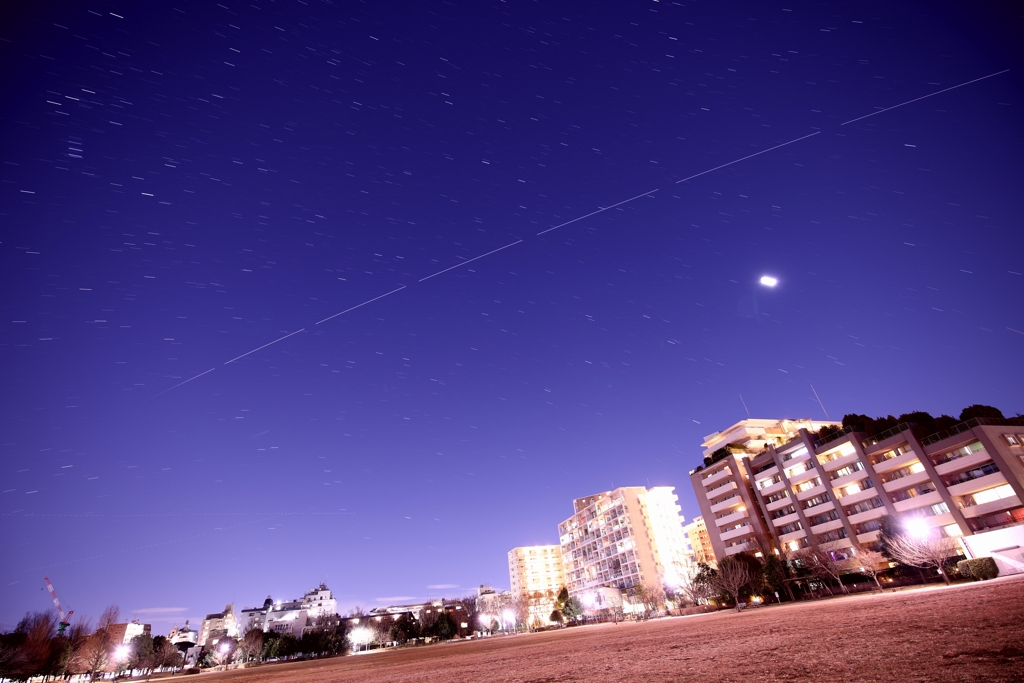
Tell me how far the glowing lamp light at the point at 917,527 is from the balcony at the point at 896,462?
7141mm

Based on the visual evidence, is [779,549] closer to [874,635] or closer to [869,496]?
[869,496]

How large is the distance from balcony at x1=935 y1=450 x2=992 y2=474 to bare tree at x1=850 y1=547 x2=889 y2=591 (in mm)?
12145

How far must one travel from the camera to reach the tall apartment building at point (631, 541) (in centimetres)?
10500

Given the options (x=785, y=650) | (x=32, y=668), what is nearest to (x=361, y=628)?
(x=32, y=668)

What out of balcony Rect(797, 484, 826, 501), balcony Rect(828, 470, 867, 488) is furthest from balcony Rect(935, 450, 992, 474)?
balcony Rect(797, 484, 826, 501)

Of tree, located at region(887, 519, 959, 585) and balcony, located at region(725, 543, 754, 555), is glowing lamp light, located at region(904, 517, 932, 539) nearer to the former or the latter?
tree, located at region(887, 519, 959, 585)

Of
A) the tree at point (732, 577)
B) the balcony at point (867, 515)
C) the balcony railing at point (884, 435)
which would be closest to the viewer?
the balcony at point (867, 515)

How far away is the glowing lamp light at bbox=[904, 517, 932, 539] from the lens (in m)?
50.9

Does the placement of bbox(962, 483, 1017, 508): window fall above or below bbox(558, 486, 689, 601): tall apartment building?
below

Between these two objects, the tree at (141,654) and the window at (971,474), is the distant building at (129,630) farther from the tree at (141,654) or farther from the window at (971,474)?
the window at (971,474)

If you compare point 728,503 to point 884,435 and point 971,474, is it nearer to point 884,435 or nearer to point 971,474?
point 884,435

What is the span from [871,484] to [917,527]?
Answer: 28.3 feet

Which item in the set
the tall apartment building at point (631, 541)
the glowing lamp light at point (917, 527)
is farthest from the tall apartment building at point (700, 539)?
the glowing lamp light at point (917, 527)

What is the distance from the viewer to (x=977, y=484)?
1954 inches
